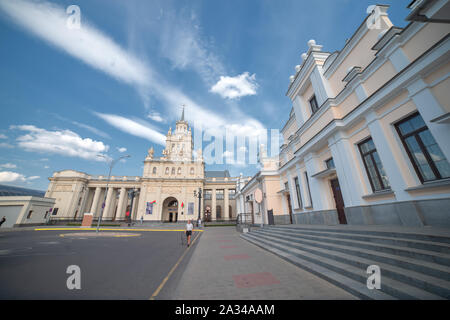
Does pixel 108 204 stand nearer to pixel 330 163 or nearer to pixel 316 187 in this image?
pixel 316 187

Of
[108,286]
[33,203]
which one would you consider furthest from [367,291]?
[33,203]

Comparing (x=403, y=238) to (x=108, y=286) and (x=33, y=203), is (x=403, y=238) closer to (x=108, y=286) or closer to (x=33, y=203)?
(x=108, y=286)

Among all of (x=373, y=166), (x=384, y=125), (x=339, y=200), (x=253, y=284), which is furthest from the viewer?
(x=339, y=200)

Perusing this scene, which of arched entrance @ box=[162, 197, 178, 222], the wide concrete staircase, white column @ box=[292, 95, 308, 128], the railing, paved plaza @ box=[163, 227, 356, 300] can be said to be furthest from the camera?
arched entrance @ box=[162, 197, 178, 222]

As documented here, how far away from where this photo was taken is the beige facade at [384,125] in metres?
4.72

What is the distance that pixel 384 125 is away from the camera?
629 cm

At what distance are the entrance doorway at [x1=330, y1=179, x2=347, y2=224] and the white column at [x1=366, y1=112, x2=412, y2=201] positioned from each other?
336cm

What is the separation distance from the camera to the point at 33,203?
2658 centimetres

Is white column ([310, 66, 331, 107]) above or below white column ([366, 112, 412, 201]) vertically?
above

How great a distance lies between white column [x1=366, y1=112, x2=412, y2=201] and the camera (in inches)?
221

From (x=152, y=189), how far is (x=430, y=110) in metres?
40.0

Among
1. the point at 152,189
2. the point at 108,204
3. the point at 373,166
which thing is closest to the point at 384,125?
the point at 373,166

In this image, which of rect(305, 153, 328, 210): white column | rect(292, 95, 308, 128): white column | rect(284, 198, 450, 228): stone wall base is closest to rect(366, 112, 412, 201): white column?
rect(284, 198, 450, 228): stone wall base

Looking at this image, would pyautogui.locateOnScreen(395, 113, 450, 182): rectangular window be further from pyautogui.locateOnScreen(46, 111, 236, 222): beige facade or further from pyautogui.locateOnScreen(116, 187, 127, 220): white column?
pyautogui.locateOnScreen(116, 187, 127, 220): white column
